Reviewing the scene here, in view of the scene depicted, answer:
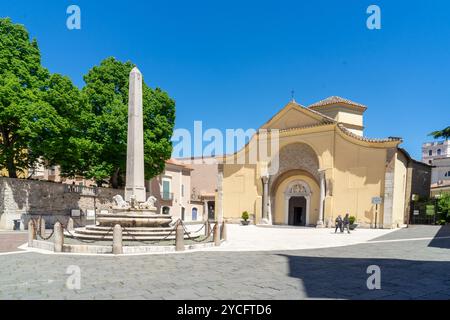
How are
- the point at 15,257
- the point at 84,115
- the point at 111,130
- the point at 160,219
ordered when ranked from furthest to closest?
the point at 111,130 → the point at 84,115 → the point at 160,219 → the point at 15,257

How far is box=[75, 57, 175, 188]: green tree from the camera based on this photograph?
25.3 metres

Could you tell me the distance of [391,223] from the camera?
24.1 m

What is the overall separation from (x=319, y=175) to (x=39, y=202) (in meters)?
21.9

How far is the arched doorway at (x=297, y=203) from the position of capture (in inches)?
1168

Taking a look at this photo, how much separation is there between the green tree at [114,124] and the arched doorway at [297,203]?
12.1 meters

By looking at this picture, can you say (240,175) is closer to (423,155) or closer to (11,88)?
(11,88)

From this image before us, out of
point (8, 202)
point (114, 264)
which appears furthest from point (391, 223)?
point (8, 202)

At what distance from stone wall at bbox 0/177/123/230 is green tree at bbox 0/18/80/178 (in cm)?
139

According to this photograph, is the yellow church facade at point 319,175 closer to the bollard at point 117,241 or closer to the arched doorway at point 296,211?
the arched doorway at point 296,211

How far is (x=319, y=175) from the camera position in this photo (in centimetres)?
2820

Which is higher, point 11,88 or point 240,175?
point 11,88

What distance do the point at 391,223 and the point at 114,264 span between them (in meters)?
21.9

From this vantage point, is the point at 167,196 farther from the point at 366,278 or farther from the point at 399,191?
the point at 366,278
